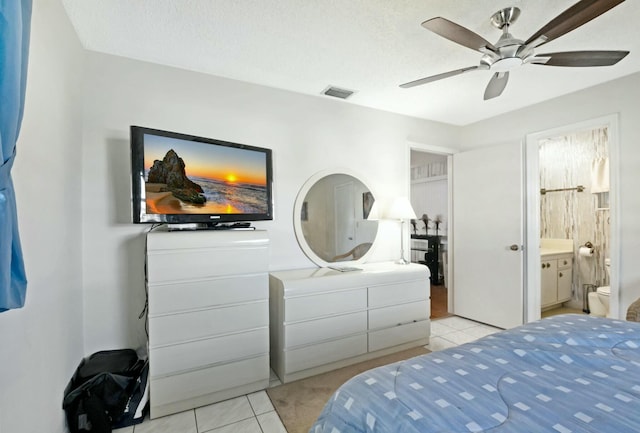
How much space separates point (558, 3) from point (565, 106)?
5.55ft

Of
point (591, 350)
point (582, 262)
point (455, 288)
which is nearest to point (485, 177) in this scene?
point (455, 288)

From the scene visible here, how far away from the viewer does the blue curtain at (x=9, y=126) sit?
30.1 inches

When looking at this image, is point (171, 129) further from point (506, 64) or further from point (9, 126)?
point (506, 64)

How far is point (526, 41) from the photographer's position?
63.8 inches

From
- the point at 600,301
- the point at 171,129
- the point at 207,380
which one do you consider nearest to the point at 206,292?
the point at 207,380

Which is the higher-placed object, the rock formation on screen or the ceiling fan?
the ceiling fan

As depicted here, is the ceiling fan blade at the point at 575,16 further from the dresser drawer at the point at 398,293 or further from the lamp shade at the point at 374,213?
the dresser drawer at the point at 398,293

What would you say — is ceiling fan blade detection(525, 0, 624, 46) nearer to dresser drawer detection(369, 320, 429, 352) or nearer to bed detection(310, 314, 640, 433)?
bed detection(310, 314, 640, 433)

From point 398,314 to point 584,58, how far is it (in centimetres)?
221

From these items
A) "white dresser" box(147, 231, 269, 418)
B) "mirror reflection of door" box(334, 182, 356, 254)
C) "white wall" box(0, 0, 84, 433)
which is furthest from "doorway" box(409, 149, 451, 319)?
"white wall" box(0, 0, 84, 433)

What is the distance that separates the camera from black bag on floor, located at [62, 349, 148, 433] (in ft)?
5.61

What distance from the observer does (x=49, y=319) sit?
4.90 feet

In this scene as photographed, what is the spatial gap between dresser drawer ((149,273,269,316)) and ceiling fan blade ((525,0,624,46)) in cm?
214

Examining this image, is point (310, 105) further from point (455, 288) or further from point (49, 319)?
point (455, 288)
